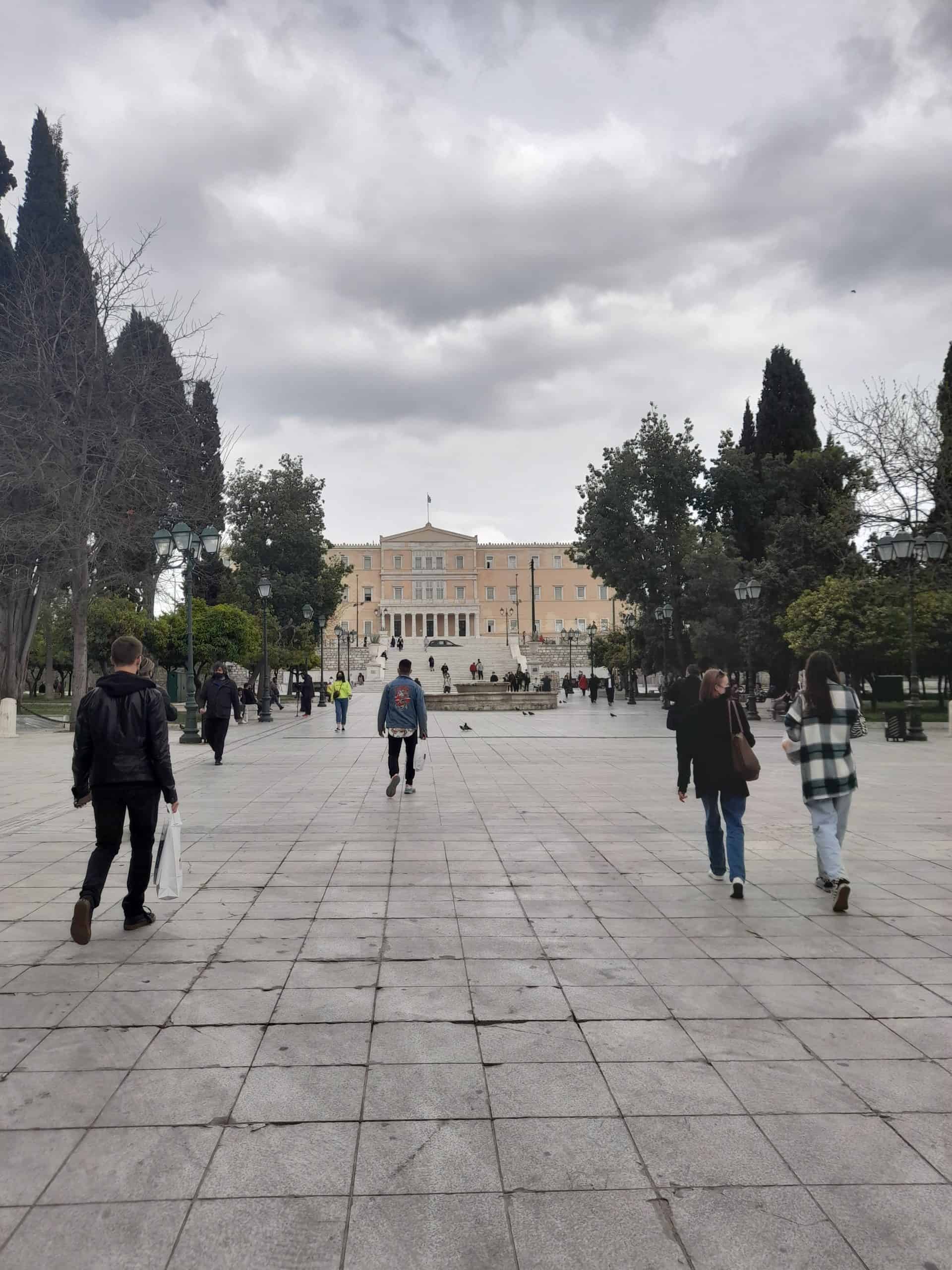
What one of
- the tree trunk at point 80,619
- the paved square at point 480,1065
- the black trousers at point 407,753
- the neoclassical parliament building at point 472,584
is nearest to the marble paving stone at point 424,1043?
the paved square at point 480,1065

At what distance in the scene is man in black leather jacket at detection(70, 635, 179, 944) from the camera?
5.21 meters

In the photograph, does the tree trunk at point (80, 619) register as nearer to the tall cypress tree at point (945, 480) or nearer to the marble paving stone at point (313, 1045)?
the marble paving stone at point (313, 1045)

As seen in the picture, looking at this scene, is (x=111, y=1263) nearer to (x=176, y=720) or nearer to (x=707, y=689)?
(x=707, y=689)

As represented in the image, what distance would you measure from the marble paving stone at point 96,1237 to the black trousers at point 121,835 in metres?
2.68

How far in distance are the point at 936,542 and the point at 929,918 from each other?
15731 mm

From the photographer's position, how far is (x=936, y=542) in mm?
19516

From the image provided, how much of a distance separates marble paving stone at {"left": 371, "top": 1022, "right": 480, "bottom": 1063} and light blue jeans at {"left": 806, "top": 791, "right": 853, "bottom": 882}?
3.11 m

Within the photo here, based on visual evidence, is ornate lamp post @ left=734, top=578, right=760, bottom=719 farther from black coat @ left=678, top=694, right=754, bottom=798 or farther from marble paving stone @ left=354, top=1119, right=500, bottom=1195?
marble paving stone @ left=354, top=1119, right=500, bottom=1195

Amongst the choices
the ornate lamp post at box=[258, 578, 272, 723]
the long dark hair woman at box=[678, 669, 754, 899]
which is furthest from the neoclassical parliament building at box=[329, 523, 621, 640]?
the long dark hair woman at box=[678, 669, 754, 899]

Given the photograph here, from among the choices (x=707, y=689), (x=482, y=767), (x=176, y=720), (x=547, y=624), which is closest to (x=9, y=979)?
(x=707, y=689)

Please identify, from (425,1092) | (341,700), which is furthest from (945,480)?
(425,1092)

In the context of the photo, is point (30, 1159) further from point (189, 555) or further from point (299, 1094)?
point (189, 555)

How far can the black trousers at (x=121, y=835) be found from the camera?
5.19 meters

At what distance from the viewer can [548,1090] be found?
3.30 m
